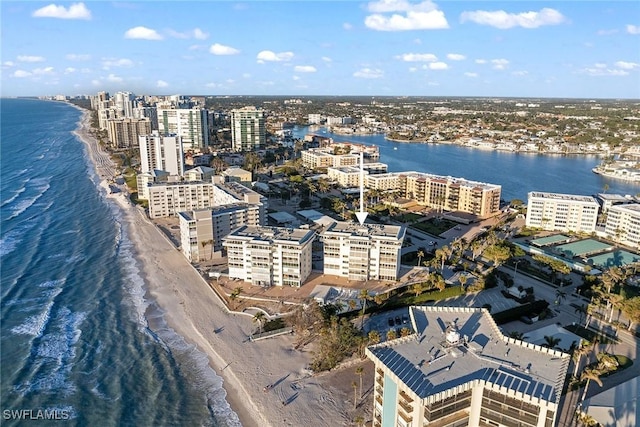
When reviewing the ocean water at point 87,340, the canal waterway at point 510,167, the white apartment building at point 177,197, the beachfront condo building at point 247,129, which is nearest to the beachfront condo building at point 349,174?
the canal waterway at point 510,167

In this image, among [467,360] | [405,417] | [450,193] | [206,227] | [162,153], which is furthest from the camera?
[162,153]

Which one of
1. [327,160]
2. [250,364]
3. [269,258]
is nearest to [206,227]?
[269,258]

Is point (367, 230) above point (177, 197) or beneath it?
above

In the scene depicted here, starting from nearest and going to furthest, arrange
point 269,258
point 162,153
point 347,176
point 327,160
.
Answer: point 269,258
point 162,153
point 347,176
point 327,160

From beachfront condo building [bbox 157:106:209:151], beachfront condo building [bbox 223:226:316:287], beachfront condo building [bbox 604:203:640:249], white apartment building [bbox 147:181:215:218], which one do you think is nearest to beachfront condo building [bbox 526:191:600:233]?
beachfront condo building [bbox 604:203:640:249]

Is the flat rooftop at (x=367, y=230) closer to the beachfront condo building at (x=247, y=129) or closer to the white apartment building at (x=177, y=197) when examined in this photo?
the white apartment building at (x=177, y=197)

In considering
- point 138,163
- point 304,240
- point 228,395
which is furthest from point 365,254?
point 138,163

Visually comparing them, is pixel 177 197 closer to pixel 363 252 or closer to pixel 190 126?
pixel 363 252
